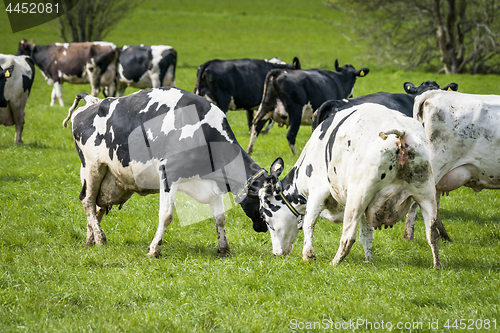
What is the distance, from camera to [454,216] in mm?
8203

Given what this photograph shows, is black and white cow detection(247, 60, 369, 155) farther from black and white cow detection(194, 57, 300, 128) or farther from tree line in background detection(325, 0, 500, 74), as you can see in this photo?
tree line in background detection(325, 0, 500, 74)

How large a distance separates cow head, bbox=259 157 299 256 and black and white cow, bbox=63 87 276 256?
0.13 m

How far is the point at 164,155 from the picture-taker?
6.09m

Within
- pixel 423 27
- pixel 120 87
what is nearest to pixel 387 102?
A: pixel 120 87

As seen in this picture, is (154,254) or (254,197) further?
(254,197)

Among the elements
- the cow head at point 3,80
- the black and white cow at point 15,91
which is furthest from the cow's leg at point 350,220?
the black and white cow at point 15,91

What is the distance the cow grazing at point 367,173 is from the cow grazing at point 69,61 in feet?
48.1

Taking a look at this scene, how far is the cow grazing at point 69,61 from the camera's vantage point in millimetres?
19297

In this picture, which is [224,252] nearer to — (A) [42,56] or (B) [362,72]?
(B) [362,72]

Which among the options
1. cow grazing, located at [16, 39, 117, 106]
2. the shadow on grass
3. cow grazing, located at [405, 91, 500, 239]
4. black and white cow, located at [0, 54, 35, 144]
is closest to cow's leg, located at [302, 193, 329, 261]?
cow grazing, located at [405, 91, 500, 239]

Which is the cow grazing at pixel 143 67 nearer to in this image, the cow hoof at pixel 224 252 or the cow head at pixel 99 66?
the cow head at pixel 99 66

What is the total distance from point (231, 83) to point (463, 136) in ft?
27.1

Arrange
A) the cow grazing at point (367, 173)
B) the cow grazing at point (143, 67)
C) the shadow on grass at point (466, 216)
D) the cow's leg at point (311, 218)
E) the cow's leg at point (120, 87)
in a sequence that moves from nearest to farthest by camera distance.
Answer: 1. the cow grazing at point (367, 173)
2. the cow's leg at point (311, 218)
3. the shadow on grass at point (466, 216)
4. the cow grazing at point (143, 67)
5. the cow's leg at point (120, 87)

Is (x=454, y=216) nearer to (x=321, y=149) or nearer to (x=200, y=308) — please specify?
(x=321, y=149)
